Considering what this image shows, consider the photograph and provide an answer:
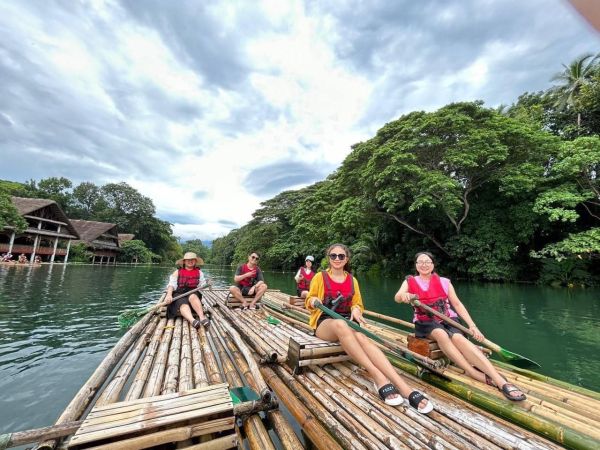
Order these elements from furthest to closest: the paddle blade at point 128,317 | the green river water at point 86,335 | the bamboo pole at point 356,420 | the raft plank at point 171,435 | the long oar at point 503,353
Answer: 1. the paddle blade at point 128,317
2. the green river water at point 86,335
3. the long oar at point 503,353
4. the bamboo pole at point 356,420
5. the raft plank at point 171,435

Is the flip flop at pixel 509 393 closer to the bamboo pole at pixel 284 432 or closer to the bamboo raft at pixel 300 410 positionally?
the bamboo raft at pixel 300 410

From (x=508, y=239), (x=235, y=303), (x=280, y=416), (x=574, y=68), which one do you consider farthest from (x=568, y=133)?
(x=280, y=416)

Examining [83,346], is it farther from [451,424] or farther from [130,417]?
[451,424]

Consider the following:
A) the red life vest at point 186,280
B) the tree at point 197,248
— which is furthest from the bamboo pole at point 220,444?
the tree at point 197,248

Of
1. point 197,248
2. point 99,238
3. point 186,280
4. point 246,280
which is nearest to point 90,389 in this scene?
point 186,280

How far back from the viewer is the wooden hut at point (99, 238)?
1511 inches

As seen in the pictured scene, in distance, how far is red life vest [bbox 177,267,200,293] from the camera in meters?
6.10

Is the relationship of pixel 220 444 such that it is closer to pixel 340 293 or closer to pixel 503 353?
pixel 340 293

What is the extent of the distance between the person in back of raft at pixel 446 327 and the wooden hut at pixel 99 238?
1731 inches

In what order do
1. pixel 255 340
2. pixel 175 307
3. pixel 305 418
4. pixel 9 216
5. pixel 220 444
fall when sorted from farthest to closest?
pixel 9 216 < pixel 175 307 < pixel 255 340 < pixel 305 418 < pixel 220 444

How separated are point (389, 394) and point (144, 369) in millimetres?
2655

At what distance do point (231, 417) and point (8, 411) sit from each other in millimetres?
3478

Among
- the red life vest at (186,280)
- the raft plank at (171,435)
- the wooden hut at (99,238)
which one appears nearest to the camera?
the raft plank at (171,435)

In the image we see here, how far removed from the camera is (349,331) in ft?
10.5
